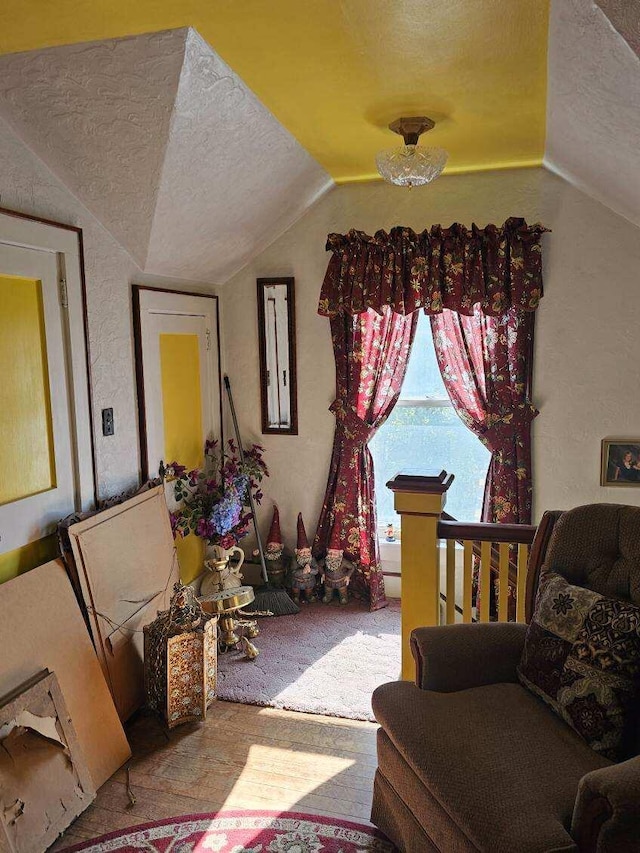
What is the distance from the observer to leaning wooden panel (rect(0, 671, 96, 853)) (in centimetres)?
196

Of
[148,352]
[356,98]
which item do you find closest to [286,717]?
[148,352]

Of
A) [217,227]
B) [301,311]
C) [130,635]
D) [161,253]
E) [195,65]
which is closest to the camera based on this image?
[195,65]

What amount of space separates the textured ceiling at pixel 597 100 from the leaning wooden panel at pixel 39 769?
2479 mm

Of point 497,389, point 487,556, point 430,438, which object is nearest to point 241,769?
point 487,556

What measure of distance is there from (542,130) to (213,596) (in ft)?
8.55

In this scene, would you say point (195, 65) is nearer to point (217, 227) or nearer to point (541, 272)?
point (217, 227)

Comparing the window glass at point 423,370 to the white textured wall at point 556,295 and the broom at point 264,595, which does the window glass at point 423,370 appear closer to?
the white textured wall at point 556,295

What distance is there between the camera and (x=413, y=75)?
7.28ft

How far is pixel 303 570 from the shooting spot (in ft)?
13.2

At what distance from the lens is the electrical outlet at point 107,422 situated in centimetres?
290

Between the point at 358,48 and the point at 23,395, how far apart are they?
1.64m

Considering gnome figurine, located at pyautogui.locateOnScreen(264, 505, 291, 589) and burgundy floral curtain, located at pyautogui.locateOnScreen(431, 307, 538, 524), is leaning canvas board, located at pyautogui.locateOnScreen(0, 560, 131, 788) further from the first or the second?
burgundy floral curtain, located at pyautogui.locateOnScreen(431, 307, 538, 524)

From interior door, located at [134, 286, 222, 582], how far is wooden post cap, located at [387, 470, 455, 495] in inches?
53.6

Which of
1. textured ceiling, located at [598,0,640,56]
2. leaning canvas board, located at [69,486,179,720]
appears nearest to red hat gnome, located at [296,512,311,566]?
leaning canvas board, located at [69,486,179,720]
